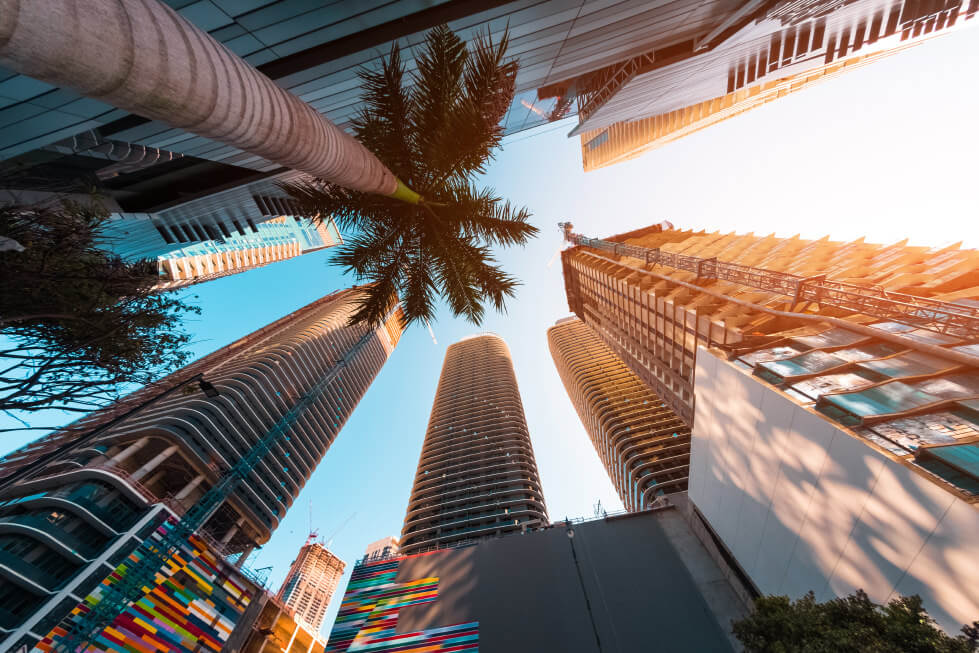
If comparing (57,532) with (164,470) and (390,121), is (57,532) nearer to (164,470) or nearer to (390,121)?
(164,470)

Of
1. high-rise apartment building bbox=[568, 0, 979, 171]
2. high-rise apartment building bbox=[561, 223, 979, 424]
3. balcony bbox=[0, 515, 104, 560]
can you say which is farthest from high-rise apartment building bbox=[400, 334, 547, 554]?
high-rise apartment building bbox=[568, 0, 979, 171]

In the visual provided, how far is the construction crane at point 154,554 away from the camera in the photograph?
24641mm

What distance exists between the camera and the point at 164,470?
1690 inches

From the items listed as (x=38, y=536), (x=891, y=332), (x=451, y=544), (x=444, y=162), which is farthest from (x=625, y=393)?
(x=38, y=536)

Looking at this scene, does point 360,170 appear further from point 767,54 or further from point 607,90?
point 767,54

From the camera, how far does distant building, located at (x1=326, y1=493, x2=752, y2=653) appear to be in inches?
566

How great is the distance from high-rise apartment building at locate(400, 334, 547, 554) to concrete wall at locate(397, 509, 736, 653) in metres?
12.5

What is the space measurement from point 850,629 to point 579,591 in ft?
41.7

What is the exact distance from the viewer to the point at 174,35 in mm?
2797

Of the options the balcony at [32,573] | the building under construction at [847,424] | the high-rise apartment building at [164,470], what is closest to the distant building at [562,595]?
the building under construction at [847,424]

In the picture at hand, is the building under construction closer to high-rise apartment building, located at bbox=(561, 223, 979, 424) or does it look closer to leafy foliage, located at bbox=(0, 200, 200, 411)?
high-rise apartment building, located at bbox=(561, 223, 979, 424)

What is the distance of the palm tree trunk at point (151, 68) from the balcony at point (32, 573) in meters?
45.8

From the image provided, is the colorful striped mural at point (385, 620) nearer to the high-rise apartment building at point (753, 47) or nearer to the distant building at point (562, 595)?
the distant building at point (562, 595)

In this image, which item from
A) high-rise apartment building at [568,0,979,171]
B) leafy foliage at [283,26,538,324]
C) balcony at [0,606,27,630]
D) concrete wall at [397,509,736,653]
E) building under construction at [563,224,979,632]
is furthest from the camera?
balcony at [0,606,27,630]
